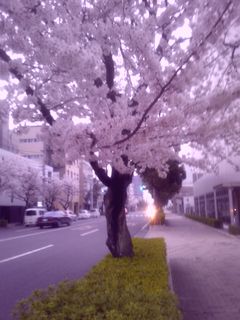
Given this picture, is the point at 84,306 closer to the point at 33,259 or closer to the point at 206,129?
the point at 206,129

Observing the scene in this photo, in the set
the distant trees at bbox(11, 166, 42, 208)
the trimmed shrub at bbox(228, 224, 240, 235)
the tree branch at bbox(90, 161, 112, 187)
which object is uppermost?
the distant trees at bbox(11, 166, 42, 208)

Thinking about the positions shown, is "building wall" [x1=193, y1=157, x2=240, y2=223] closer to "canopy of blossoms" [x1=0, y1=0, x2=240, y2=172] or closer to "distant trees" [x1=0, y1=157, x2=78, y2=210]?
"canopy of blossoms" [x1=0, y1=0, x2=240, y2=172]

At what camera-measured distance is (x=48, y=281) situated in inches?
380

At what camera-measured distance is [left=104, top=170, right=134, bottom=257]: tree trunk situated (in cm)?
818

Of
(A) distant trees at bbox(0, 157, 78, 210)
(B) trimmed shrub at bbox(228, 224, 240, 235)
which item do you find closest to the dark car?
(A) distant trees at bbox(0, 157, 78, 210)

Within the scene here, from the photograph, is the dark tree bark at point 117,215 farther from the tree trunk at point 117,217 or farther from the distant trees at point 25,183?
the distant trees at point 25,183

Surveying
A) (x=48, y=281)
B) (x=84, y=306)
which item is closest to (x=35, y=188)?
(x=48, y=281)

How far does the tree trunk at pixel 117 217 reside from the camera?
818 centimetres

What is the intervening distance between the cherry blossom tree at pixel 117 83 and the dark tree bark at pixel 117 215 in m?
0.02

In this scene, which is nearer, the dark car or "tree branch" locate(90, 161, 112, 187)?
"tree branch" locate(90, 161, 112, 187)

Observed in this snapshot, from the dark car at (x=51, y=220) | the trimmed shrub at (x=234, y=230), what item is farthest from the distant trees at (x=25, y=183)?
the trimmed shrub at (x=234, y=230)

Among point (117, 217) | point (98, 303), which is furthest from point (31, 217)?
point (98, 303)

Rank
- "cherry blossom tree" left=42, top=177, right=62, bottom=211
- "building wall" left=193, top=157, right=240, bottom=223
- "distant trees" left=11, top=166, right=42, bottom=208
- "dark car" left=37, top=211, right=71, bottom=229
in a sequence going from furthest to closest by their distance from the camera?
"cherry blossom tree" left=42, top=177, right=62, bottom=211, "distant trees" left=11, top=166, right=42, bottom=208, "dark car" left=37, top=211, right=71, bottom=229, "building wall" left=193, top=157, right=240, bottom=223

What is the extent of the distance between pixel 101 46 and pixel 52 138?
6.66ft
